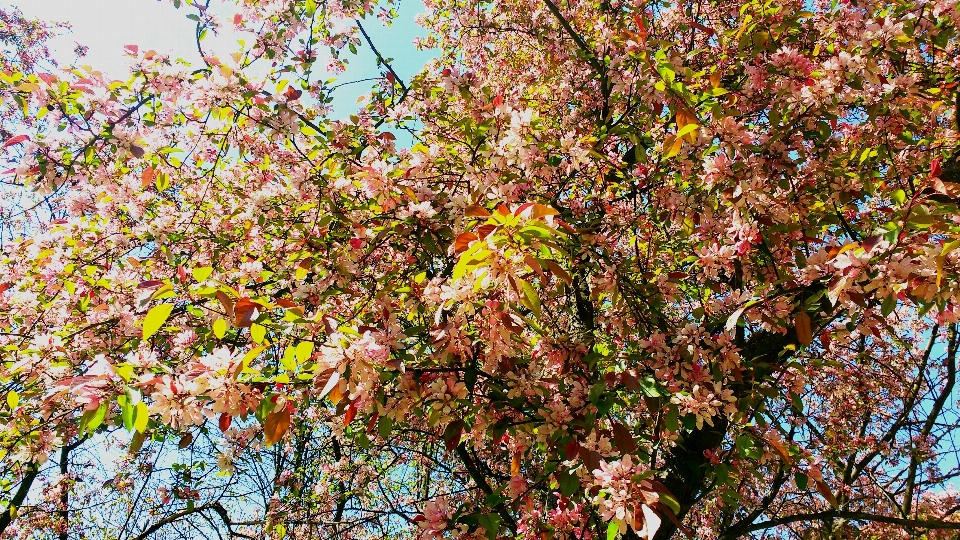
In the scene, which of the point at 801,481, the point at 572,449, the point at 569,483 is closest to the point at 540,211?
the point at 572,449

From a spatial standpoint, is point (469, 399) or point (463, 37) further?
point (463, 37)

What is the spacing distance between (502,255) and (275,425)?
879 mm

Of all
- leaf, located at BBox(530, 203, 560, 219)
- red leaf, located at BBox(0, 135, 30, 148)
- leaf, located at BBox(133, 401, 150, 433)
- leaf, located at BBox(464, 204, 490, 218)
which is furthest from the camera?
red leaf, located at BBox(0, 135, 30, 148)

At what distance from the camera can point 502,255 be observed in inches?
63.7

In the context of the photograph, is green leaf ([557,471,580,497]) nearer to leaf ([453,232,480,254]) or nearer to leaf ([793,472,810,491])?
leaf ([453,232,480,254])

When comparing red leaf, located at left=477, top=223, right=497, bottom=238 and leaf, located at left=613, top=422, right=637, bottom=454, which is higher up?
red leaf, located at left=477, top=223, right=497, bottom=238

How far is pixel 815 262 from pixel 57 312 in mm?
3836

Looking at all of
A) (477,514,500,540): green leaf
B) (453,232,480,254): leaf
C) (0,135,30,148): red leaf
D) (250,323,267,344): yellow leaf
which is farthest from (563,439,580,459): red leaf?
(0,135,30,148): red leaf

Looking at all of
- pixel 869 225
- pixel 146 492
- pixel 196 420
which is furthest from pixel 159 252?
pixel 146 492

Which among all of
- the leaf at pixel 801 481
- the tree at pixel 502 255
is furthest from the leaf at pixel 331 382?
the leaf at pixel 801 481

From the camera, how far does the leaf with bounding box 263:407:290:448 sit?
1724 millimetres

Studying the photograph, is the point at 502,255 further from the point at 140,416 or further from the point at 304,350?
the point at 140,416

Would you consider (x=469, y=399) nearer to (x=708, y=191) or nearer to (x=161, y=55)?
(x=708, y=191)

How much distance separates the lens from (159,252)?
3490 mm
